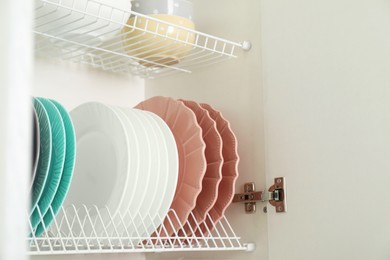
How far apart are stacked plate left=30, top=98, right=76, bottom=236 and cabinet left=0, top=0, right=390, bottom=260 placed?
0.31 meters

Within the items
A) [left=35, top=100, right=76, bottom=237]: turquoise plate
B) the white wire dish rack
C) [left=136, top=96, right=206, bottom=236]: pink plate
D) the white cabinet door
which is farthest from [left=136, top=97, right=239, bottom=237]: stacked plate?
the white cabinet door

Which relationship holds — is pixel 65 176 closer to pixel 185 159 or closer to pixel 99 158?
pixel 99 158

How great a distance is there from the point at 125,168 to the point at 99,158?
88mm

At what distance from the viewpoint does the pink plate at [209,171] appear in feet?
4.09

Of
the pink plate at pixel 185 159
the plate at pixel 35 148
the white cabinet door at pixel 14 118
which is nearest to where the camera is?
the white cabinet door at pixel 14 118

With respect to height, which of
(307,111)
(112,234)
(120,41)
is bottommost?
(112,234)

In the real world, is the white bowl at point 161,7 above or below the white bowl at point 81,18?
above

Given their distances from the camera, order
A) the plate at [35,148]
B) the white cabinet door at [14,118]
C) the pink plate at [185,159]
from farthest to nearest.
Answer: the pink plate at [185,159]
the plate at [35,148]
the white cabinet door at [14,118]

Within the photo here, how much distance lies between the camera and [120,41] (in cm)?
135

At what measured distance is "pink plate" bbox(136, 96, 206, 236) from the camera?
1.21 meters

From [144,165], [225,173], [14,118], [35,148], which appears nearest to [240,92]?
[225,173]

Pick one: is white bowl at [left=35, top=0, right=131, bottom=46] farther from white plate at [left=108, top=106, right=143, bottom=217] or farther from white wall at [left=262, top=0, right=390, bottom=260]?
white wall at [left=262, top=0, right=390, bottom=260]

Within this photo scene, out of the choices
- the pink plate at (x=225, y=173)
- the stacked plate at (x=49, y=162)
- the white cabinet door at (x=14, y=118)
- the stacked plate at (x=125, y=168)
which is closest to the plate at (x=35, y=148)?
the stacked plate at (x=49, y=162)

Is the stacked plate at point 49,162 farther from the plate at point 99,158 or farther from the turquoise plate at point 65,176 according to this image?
the plate at point 99,158
